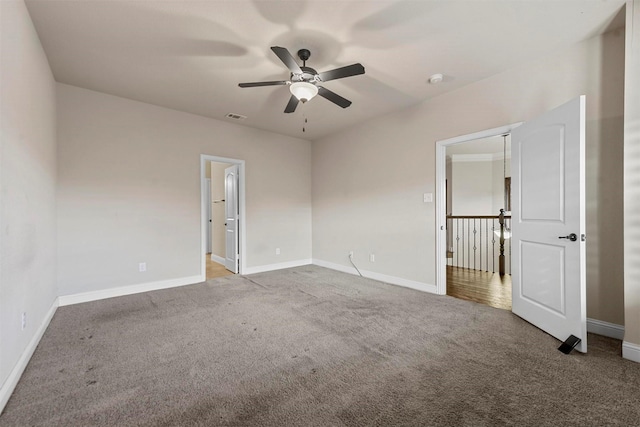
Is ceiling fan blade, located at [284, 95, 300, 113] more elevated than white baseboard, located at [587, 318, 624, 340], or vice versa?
ceiling fan blade, located at [284, 95, 300, 113]

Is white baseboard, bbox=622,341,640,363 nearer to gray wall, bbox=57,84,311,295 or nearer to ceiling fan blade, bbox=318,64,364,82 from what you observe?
ceiling fan blade, bbox=318,64,364,82

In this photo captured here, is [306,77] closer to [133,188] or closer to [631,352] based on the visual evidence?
[133,188]

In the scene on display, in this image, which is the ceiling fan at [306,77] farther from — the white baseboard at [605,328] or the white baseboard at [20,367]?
the white baseboard at [605,328]

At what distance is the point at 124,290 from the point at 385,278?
3.77m

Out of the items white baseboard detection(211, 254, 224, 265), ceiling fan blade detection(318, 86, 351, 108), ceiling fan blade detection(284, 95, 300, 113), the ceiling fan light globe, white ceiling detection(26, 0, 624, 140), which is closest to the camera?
white ceiling detection(26, 0, 624, 140)

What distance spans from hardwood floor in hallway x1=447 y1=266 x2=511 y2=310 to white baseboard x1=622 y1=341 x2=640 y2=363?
3.47ft

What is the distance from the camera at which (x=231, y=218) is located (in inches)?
209

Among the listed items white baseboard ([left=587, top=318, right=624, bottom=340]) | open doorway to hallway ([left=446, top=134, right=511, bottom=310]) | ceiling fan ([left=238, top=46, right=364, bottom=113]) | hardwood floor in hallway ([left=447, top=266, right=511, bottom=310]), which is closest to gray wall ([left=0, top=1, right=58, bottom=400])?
ceiling fan ([left=238, top=46, right=364, bottom=113])

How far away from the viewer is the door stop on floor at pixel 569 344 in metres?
2.09

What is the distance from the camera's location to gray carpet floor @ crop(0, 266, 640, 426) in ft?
4.88

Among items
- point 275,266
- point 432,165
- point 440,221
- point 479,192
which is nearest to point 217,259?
point 275,266

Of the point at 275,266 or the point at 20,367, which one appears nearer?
the point at 20,367

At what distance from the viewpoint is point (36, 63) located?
2387 millimetres

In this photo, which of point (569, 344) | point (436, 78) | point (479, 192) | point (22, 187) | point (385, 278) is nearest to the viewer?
point (22, 187)
